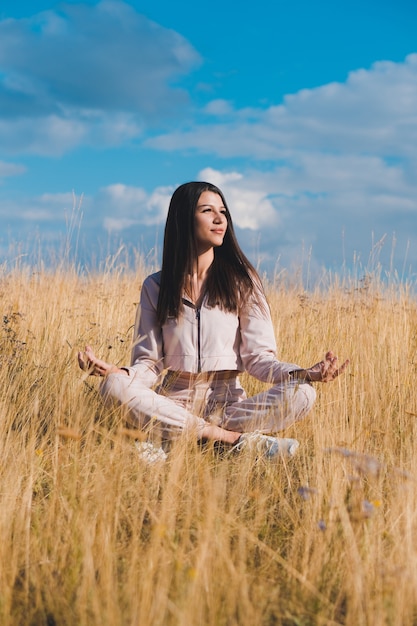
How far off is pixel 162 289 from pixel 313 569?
2.01m

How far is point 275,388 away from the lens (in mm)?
3473

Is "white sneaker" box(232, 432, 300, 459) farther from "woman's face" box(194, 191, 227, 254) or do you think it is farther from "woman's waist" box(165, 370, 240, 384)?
"woman's face" box(194, 191, 227, 254)

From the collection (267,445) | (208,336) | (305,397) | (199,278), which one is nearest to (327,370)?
(305,397)

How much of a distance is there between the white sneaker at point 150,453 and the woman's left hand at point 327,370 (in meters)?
0.77

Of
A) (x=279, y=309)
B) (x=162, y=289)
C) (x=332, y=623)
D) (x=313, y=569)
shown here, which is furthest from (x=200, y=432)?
(x=279, y=309)

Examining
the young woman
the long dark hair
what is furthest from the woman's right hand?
the long dark hair

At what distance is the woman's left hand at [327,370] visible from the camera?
120 inches

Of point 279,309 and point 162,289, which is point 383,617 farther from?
point 279,309

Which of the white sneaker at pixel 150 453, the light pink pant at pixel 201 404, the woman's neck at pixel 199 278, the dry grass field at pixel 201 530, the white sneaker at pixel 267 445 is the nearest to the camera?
the dry grass field at pixel 201 530

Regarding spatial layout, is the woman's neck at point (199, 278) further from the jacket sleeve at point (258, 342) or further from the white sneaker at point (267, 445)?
the white sneaker at point (267, 445)

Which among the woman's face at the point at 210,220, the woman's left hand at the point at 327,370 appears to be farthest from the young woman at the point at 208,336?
the woman's left hand at the point at 327,370

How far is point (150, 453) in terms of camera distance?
3102 mm

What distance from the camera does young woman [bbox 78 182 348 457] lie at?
3.48m

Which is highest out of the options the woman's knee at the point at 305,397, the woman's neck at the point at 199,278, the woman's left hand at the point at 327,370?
the woman's neck at the point at 199,278
